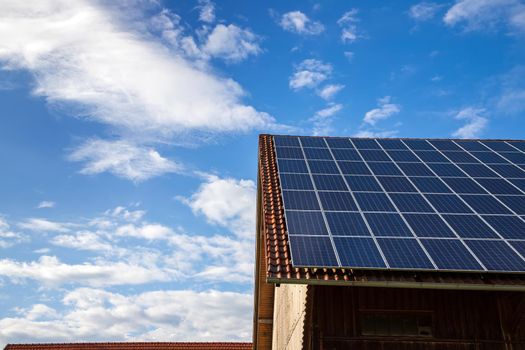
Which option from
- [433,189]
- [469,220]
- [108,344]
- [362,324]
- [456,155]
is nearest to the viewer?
[362,324]

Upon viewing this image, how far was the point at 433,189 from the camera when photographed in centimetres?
1238

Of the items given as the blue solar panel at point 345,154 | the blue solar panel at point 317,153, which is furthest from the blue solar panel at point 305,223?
the blue solar panel at point 345,154

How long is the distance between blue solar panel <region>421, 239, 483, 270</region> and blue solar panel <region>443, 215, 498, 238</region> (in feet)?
1.78

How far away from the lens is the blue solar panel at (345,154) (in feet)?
49.3

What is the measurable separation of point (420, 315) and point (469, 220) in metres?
2.49

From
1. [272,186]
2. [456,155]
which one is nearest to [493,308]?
[272,186]

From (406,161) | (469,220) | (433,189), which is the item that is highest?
(406,161)

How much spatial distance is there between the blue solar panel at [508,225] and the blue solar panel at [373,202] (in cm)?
222

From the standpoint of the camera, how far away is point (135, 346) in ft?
86.3

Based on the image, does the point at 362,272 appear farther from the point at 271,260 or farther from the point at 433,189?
the point at 433,189

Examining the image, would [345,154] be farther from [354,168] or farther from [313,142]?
[313,142]

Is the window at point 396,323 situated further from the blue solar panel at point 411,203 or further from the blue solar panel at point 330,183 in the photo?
the blue solar panel at point 330,183

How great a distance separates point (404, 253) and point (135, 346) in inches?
850

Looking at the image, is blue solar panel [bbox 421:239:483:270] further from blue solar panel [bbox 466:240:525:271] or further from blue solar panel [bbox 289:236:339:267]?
blue solar panel [bbox 289:236:339:267]
